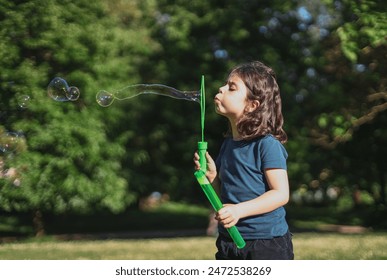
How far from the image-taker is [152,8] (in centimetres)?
2033

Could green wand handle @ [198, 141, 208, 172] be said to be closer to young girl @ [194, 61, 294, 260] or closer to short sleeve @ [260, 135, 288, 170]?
young girl @ [194, 61, 294, 260]

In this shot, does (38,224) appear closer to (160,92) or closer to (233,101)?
(160,92)

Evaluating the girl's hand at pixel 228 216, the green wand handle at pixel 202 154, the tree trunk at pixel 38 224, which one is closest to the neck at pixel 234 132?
the green wand handle at pixel 202 154

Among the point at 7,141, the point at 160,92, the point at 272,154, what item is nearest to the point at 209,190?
the point at 272,154

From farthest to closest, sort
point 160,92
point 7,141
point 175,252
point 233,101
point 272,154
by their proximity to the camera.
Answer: point 175,252
point 7,141
point 160,92
point 233,101
point 272,154

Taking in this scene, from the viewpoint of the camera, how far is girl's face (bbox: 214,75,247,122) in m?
3.51

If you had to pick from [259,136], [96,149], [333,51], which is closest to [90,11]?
[96,149]

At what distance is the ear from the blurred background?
1116cm

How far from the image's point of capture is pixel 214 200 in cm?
329

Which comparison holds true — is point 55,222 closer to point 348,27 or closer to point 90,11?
point 90,11

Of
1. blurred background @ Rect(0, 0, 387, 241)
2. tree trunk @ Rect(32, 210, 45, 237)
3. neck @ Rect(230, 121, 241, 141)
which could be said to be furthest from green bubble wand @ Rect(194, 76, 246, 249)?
tree trunk @ Rect(32, 210, 45, 237)

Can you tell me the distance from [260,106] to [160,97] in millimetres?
16641

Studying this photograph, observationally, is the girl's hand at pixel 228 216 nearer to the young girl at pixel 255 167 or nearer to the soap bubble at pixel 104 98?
the young girl at pixel 255 167

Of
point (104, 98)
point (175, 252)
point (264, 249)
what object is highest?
point (104, 98)
